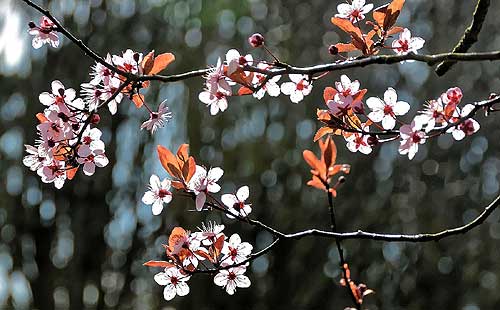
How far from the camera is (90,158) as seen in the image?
897mm

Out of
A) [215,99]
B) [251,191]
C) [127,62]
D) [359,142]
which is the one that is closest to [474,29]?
[359,142]

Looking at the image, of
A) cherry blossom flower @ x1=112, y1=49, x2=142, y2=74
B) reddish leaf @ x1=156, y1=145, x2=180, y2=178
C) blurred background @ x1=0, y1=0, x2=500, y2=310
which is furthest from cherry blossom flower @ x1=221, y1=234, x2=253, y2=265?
blurred background @ x1=0, y1=0, x2=500, y2=310

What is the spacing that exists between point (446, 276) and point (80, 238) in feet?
5.57

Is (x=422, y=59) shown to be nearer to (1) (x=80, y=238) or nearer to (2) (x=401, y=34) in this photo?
(2) (x=401, y=34)

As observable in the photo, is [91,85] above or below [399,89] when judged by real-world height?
below

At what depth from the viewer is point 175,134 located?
3592 millimetres

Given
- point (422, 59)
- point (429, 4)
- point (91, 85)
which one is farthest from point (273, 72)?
point (429, 4)

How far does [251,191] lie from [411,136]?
283 cm

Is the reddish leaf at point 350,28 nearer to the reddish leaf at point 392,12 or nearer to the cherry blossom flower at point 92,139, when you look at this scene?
the reddish leaf at point 392,12

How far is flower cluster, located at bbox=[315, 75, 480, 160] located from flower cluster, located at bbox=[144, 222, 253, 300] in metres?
0.17

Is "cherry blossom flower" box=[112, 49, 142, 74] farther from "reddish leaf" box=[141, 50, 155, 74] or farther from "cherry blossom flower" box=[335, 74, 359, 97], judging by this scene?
"cherry blossom flower" box=[335, 74, 359, 97]

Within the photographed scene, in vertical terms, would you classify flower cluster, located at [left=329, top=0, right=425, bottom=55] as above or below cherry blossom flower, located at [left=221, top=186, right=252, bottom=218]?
above

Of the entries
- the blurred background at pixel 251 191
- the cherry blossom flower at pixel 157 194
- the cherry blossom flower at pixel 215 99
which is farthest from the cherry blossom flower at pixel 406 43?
the blurred background at pixel 251 191

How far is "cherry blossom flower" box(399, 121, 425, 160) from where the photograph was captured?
0.78m
